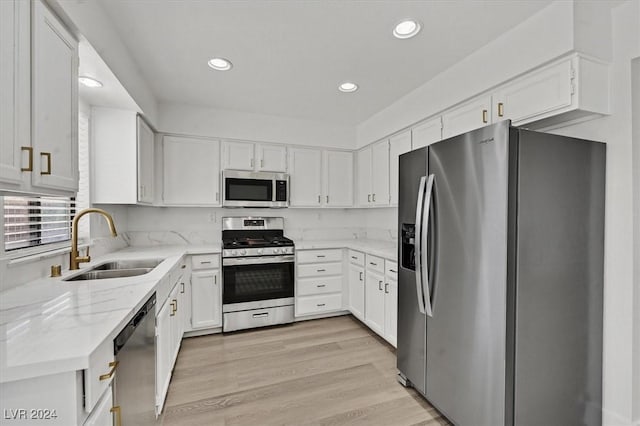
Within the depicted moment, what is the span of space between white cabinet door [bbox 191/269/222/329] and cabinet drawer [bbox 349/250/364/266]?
1.55 m

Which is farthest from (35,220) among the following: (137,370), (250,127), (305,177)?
(305,177)

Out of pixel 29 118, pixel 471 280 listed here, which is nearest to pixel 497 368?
pixel 471 280

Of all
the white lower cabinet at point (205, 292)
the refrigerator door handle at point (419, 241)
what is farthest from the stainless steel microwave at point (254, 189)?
the refrigerator door handle at point (419, 241)

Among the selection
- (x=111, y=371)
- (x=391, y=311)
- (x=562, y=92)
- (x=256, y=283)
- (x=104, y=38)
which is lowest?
(x=391, y=311)

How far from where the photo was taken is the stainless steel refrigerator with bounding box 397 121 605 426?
58.7 inches

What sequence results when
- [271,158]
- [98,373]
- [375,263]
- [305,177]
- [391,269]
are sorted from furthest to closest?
[305,177]
[271,158]
[375,263]
[391,269]
[98,373]

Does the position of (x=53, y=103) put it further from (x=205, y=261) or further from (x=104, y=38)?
(x=205, y=261)

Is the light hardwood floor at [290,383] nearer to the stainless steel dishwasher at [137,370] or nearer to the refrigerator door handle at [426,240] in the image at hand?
the stainless steel dishwasher at [137,370]

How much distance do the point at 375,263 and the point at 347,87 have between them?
5.93 ft

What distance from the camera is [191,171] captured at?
11.2 feet

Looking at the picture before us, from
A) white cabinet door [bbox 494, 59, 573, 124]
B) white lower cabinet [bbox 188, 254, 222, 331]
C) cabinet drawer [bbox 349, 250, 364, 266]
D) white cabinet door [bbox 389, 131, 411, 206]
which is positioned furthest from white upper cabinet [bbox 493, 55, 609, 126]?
white lower cabinet [bbox 188, 254, 222, 331]

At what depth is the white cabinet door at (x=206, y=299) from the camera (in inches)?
120

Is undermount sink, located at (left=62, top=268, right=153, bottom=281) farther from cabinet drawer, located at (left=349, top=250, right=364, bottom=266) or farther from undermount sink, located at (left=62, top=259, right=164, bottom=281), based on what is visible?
cabinet drawer, located at (left=349, top=250, right=364, bottom=266)

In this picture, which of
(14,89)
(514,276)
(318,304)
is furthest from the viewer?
(318,304)
